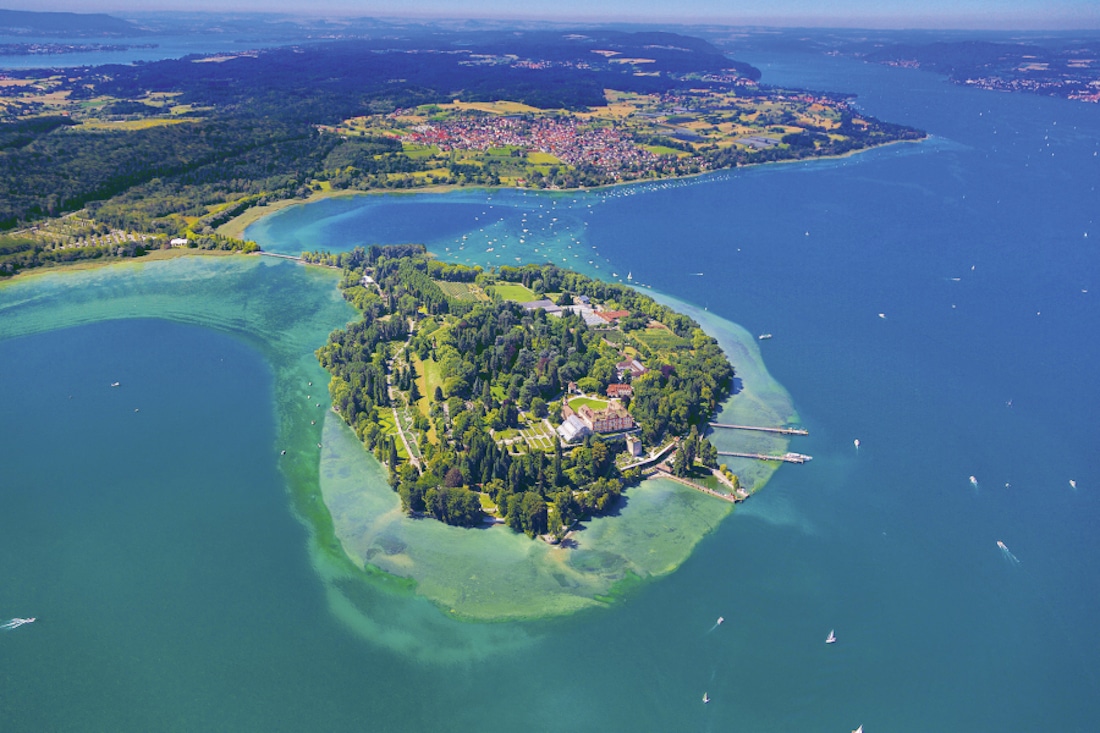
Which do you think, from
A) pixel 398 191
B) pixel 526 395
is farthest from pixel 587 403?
pixel 398 191

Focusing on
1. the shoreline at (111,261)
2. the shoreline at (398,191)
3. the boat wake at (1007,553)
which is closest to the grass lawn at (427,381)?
the boat wake at (1007,553)

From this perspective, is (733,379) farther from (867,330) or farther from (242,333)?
(242,333)

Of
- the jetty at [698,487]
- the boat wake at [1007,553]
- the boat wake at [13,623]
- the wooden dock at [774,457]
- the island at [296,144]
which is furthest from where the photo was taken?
the island at [296,144]

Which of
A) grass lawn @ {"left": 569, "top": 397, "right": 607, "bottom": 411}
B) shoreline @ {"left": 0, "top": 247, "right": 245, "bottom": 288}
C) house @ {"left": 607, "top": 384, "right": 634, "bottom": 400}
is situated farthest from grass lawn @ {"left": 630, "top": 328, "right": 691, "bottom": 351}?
shoreline @ {"left": 0, "top": 247, "right": 245, "bottom": 288}

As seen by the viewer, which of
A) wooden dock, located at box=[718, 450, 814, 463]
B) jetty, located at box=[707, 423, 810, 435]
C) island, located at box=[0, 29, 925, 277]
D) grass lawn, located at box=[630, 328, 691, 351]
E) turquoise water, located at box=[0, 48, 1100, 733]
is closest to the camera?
turquoise water, located at box=[0, 48, 1100, 733]

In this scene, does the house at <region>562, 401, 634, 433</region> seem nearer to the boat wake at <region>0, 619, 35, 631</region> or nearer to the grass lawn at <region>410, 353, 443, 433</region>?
the grass lawn at <region>410, 353, 443, 433</region>

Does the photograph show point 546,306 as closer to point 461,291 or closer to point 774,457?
point 461,291

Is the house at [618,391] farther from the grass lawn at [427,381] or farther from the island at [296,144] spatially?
the island at [296,144]
